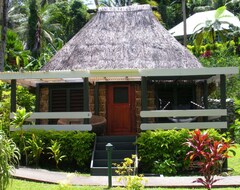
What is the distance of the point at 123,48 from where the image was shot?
1579cm

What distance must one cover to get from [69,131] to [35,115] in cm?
137

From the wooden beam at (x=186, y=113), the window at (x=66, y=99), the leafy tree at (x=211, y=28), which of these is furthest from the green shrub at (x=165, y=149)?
the leafy tree at (x=211, y=28)

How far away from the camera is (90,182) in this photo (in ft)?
33.8

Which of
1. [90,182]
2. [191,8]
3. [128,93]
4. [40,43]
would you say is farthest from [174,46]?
[191,8]

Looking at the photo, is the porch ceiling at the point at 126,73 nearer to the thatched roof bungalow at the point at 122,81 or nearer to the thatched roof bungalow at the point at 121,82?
the thatched roof bungalow at the point at 121,82

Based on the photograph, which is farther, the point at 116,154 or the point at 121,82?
the point at 121,82

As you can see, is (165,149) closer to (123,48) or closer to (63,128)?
(63,128)

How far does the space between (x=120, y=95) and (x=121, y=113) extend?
27.2 inches

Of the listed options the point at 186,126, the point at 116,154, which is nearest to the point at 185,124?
the point at 186,126

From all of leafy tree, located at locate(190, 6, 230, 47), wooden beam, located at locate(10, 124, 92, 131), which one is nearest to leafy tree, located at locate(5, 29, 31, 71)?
wooden beam, located at locate(10, 124, 92, 131)

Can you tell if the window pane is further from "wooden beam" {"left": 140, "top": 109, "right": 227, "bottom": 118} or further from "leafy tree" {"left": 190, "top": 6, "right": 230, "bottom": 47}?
"leafy tree" {"left": 190, "top": 6, "right": 230, "bottom": 47}

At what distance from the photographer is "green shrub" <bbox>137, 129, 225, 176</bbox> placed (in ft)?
39.9

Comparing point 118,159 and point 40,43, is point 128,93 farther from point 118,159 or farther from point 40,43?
point 40,43

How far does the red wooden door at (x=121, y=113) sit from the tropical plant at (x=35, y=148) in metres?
3.83
